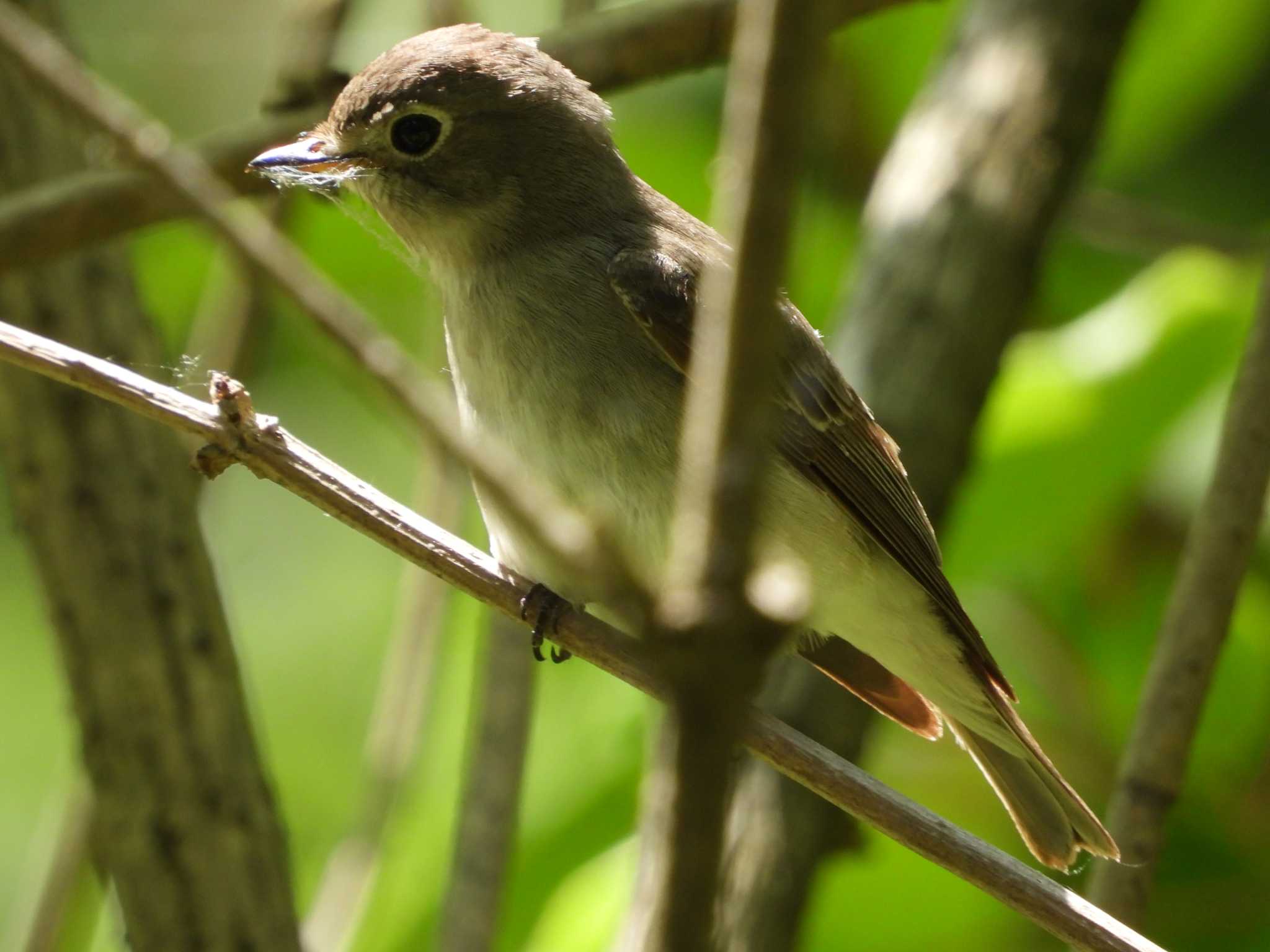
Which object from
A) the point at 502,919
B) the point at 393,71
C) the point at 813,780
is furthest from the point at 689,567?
the point at 502,919

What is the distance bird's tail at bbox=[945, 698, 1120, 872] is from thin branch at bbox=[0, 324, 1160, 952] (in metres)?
0.79

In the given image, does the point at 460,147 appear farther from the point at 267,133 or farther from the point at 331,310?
the point at 331,310

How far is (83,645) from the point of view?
289cm

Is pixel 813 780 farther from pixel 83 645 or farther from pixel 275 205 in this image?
pixel 275 205

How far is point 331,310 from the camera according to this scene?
1.69 metres

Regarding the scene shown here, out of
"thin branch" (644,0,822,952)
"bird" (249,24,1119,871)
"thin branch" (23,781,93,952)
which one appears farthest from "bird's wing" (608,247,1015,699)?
"thin branch" (644,0,822,952)

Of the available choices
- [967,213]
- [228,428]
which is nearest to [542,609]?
[228,428]

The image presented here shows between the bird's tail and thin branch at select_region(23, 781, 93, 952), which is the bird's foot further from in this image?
thin branch at select_region(23, 781, 93, 952)

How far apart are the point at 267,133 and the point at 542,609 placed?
132cm

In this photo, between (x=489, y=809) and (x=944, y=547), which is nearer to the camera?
(x=489, y=809)

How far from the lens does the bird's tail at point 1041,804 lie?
2.76 meters

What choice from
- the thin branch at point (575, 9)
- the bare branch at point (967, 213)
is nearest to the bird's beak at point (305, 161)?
the thin branch at point (575, 9)

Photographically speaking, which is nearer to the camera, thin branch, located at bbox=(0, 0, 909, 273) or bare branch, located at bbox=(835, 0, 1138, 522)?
thin branch, located at bbox=(0, 0, 909, 273)

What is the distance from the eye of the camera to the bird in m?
2.77
